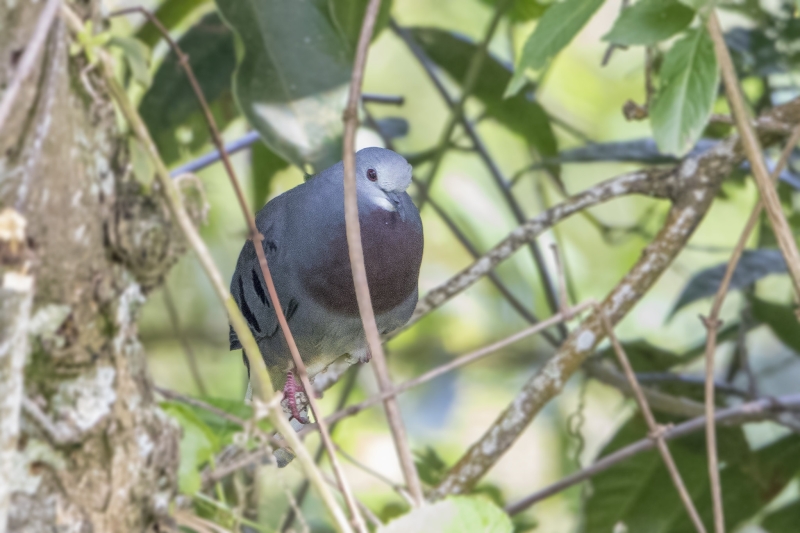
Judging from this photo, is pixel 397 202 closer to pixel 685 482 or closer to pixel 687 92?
pixel 687 92

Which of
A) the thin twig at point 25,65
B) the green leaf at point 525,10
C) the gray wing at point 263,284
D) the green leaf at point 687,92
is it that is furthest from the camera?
the green leaf at point 525,10

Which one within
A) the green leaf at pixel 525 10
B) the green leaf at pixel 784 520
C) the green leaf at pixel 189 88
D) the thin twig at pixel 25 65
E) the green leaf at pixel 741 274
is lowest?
the green leaf at pixel 784 520

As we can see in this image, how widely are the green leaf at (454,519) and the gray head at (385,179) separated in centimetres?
31

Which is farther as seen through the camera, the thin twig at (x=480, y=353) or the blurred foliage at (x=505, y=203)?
the blurred foliage at (x=505, y=203)

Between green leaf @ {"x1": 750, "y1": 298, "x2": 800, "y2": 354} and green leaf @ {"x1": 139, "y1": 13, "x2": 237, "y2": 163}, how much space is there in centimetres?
136

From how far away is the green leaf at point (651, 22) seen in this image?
3.60 feet

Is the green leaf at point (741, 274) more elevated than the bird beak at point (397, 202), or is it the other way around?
the bird beak at point (397, 202)

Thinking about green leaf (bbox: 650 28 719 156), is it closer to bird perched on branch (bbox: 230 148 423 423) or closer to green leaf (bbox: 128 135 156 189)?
bird perched on branch (bbox: 230 148 423 423)

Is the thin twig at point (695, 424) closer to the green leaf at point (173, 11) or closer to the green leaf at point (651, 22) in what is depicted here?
the green leaf at point (651, 22)

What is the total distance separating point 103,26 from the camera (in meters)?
0.76

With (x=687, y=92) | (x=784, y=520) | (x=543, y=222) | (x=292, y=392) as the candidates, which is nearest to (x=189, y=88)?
(x=543, y=222)

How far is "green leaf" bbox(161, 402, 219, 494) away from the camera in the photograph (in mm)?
975

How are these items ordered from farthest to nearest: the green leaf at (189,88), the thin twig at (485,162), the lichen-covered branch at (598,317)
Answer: the thin twig at (485,162), the green leaf at (189,88), the lichen-covered branch at (598,317)

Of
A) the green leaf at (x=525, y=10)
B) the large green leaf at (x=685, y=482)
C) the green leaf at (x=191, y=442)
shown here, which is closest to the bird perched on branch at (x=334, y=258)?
the green leaf at (x=191, y=442)
